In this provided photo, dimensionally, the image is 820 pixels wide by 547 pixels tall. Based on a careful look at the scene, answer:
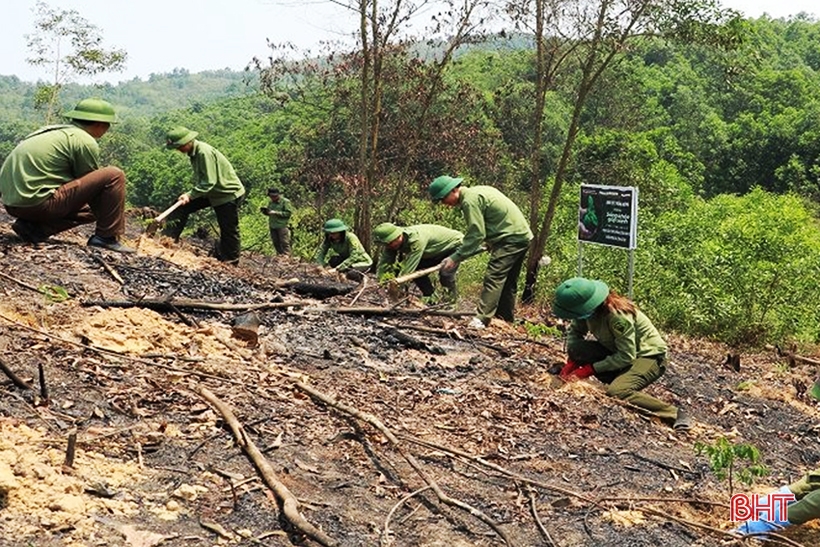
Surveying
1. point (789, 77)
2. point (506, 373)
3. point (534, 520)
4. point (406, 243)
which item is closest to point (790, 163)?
point (789, 77)

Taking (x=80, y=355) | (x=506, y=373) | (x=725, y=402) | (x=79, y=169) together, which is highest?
(x=79, y=169)

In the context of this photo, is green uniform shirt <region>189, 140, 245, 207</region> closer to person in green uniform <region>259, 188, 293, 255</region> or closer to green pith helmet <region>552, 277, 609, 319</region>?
green pith helmet <region>552, 277, 609, 319</region>

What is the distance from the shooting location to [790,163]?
34.0 meters

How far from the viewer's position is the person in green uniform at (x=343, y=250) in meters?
11.4

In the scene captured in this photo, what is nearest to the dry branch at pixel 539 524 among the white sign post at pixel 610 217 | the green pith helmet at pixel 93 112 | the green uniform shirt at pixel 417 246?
the green pith helmet at pixel 93 112

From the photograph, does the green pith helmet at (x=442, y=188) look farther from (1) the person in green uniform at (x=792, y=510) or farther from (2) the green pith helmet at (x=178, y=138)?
(1) the person in green uniform at (x=792, y=510)

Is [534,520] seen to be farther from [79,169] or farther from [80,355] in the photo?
[79,169]

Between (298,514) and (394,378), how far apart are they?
2568 mm

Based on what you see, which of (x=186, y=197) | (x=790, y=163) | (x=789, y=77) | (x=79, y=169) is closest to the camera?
(x=79, y=169)

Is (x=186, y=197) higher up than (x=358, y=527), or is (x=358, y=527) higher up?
(x=186, y=197)

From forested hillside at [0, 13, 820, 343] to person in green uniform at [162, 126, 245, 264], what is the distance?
14.5 ft

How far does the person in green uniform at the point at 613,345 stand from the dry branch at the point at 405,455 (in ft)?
6.50

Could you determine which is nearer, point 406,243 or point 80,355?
point 80,355

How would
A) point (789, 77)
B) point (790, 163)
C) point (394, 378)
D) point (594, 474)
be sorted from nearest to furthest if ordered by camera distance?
point (594, 474) → point (394, 378) → point (790, 163) → point (789, 77)
